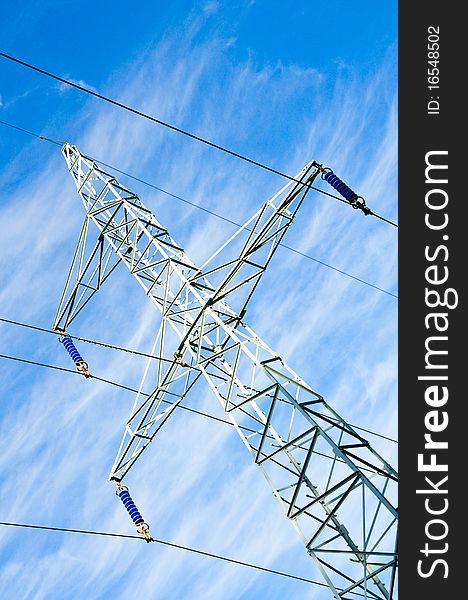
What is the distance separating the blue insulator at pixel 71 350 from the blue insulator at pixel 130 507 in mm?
3943

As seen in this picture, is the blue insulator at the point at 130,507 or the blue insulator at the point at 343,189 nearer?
the blue insulator at the point at 343,189

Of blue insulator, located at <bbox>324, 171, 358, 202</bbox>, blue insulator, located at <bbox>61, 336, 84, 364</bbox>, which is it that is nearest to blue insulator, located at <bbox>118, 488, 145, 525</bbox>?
blue insulator, located at <bbox>61, 336, 84, 364</bbox>

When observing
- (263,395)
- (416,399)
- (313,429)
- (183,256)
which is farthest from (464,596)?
(183,256)

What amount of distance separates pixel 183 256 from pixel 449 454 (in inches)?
396

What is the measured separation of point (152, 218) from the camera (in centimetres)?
2012

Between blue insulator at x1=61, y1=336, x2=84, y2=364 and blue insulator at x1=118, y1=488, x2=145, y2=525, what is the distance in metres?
3.94

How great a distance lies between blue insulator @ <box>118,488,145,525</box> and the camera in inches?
719

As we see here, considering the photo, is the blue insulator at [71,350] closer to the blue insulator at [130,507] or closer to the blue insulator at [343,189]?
the blue insulator at [130,507]

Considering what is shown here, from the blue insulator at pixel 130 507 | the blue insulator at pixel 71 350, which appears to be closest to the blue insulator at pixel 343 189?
the blue insulator at pixel 71 350

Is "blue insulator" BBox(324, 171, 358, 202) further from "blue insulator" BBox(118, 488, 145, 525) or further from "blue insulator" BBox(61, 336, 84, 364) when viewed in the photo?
"blue insulator" BBox(118, 488, 145, 525)

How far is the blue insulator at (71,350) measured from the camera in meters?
19.9

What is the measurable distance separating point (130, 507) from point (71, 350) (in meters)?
5.10

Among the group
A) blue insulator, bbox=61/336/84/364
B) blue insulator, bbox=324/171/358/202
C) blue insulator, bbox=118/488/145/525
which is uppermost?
A: blue insulator, bbox=324/171/358/202

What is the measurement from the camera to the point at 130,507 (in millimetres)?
18547
